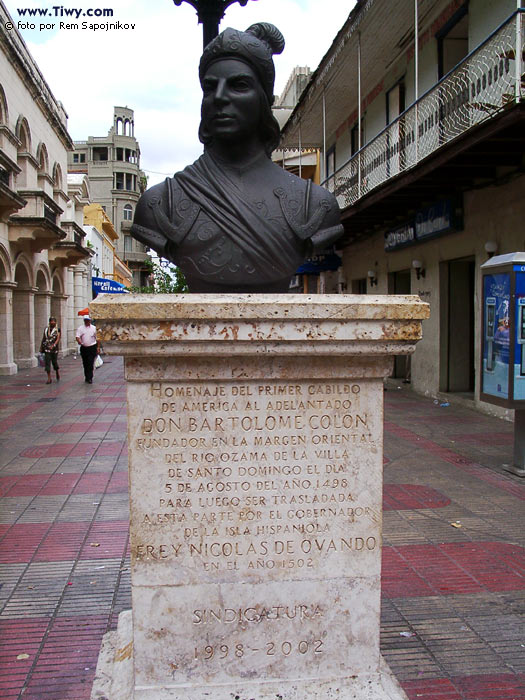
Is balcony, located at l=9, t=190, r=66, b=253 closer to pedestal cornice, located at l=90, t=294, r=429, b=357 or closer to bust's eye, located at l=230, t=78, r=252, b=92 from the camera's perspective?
bust's eye, located at l=230, t=78, r=252, b=92

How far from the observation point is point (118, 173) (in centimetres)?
7450

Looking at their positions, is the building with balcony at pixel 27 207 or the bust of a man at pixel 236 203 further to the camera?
the building with balcony at pixel 27 207

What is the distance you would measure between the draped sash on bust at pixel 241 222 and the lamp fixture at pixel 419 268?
1040cm

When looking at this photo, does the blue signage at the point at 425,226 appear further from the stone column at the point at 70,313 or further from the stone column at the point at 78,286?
the stone column at the point at 78,286

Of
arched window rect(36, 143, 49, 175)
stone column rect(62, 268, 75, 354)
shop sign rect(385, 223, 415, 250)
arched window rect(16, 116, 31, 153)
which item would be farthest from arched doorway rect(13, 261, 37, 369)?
shop sign rect(385, 223, 415, 250)

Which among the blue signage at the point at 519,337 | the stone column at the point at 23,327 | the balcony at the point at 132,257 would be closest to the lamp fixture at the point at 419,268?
the blue signage at the point at 519,337

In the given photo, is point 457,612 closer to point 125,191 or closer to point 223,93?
point 223,93

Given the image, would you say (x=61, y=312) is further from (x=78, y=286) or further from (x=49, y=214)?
(x=49, y=214)

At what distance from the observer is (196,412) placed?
7.90 feet

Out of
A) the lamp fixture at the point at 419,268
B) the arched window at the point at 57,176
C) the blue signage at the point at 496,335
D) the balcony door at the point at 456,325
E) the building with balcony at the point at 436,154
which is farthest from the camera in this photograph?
the arched window at the point at 57,176

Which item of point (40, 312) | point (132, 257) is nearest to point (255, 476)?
point (40, 312)

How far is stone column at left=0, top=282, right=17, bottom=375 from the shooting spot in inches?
672

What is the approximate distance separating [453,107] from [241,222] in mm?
9505

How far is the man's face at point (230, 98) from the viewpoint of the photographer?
113 inches
